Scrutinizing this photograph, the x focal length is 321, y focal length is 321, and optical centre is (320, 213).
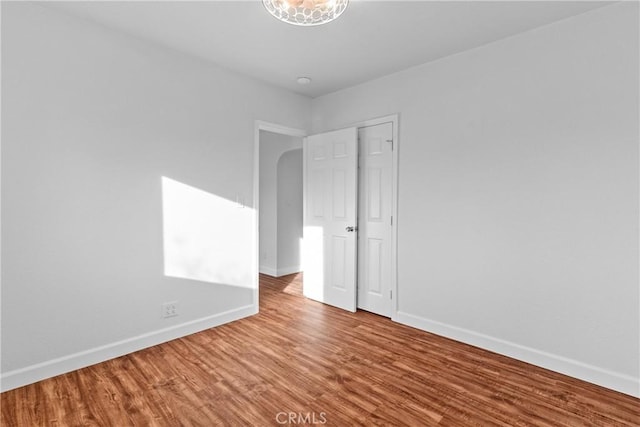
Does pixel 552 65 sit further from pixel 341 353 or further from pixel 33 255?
pixel 33 255

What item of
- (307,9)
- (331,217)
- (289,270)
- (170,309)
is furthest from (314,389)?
(289,270)

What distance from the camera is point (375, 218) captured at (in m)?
3.56

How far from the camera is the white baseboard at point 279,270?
539 centimetres

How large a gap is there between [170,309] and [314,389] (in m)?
1.55

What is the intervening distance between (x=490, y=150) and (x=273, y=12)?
202 centimetres

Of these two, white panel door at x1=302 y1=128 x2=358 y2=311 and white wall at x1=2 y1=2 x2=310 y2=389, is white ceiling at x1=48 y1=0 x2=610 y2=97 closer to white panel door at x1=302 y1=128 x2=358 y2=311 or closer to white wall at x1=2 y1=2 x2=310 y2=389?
white wall at x1=2 y1=2 x2=310 y2=389

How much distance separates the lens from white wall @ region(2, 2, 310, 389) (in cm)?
216

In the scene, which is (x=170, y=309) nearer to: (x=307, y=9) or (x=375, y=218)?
(x=375, y=218)

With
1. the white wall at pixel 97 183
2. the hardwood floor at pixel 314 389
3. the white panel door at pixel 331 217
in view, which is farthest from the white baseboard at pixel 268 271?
the hardwood floor at pixel 314 389

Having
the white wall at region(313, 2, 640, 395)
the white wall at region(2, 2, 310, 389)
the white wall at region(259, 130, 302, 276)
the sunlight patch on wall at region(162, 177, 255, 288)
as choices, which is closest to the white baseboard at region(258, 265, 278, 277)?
the white wall at region(259, 130, 302, 276)

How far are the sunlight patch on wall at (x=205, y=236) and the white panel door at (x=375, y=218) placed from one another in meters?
1.26

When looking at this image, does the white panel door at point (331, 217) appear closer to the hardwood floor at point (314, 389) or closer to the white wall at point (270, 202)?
the hardwood floor at point (314, 389)

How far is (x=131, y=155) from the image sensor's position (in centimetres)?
264

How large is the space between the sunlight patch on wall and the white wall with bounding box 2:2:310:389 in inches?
0.9
